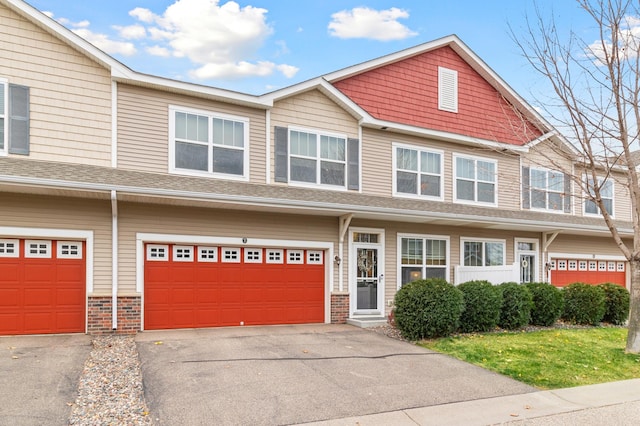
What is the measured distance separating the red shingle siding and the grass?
230 inches

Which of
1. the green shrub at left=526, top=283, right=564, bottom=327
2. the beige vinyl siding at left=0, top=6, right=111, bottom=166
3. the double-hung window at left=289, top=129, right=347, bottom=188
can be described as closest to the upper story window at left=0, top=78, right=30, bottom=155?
the beige vinyl siding at left=0, top=6, right=111, bottom=166

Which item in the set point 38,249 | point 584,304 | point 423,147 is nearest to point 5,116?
point 38,249

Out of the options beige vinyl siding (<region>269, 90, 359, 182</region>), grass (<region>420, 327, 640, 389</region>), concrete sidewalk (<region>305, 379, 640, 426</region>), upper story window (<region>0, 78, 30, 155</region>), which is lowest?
grass (<region>420, 327, 640, 389</region>)

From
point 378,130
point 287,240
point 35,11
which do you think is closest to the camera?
point 35,11

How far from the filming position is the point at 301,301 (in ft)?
39.8

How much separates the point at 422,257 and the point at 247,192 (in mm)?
5771

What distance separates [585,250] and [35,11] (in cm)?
1786

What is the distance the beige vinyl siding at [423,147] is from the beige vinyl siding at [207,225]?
195 cm

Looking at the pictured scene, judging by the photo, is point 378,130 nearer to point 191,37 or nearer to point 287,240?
point 287,240

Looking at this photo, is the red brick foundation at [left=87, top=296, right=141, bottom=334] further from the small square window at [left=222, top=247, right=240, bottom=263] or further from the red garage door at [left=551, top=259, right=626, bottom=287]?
the red garage door at [left=551, top=259, right=626, bottom=287]

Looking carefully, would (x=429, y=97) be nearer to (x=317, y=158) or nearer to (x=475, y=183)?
(x=475, y=183)

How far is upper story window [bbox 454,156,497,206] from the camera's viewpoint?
14.8 metres

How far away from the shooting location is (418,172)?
1414cm

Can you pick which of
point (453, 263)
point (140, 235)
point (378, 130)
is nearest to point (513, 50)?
point (378, 130)
